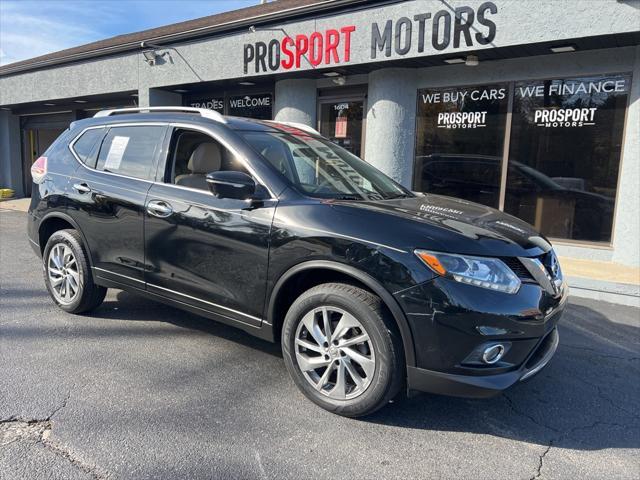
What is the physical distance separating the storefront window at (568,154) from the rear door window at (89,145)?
626 cm

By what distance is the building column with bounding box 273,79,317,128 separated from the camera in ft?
32.9

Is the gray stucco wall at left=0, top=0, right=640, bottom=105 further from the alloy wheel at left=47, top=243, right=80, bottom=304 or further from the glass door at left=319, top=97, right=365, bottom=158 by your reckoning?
the alloy wheel at left=47, top=243, right=80, bottom=304

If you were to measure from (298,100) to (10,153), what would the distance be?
12.6 m

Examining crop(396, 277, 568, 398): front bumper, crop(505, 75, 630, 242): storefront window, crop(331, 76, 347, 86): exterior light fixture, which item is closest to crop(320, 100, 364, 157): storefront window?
crop(331, 76, 347, 86): exterior light fixture

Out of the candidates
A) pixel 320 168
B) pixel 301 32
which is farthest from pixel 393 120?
pixel 320 168

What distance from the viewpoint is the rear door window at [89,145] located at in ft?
14.9

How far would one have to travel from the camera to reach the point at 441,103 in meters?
8.77

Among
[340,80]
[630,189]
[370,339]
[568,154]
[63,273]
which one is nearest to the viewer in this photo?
[370,339]

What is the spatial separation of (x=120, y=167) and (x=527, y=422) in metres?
3.58

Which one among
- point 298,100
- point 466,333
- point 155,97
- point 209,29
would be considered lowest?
point 466,333

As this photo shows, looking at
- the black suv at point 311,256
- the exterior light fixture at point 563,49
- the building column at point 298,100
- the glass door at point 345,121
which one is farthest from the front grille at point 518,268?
the building column at point 298,100

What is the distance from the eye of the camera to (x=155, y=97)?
39.0ft

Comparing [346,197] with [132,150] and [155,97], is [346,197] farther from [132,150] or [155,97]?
[155,97]

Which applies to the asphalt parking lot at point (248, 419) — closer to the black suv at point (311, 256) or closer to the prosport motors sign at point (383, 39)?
the black suv at point (311, 256)
